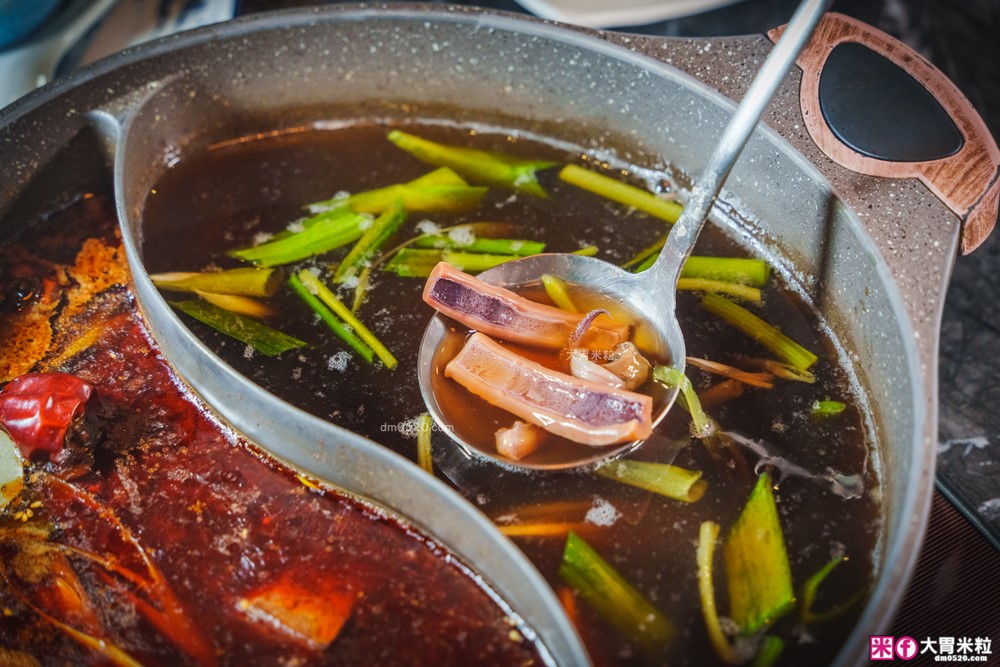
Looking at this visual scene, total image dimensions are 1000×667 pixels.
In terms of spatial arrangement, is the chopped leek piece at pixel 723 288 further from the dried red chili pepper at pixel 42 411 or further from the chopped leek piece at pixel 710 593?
the dried red chili pepper at pixel 42 411

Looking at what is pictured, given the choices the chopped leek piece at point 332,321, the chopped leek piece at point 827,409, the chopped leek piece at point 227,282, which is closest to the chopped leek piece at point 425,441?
the chopped leek piece at point 332,321

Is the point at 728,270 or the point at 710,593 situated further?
the point at 728,270

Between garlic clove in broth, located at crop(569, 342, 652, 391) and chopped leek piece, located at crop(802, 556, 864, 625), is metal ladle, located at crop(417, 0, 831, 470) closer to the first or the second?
garlic clove in broth, located at crop(569, 342, 652, 391)

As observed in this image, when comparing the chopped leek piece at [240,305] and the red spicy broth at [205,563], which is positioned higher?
the chopped leek piece at [240,305]

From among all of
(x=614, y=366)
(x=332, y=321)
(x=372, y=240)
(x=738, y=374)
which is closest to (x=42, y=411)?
(x=332, y=321)

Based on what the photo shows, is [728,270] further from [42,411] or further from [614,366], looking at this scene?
[42,411]
